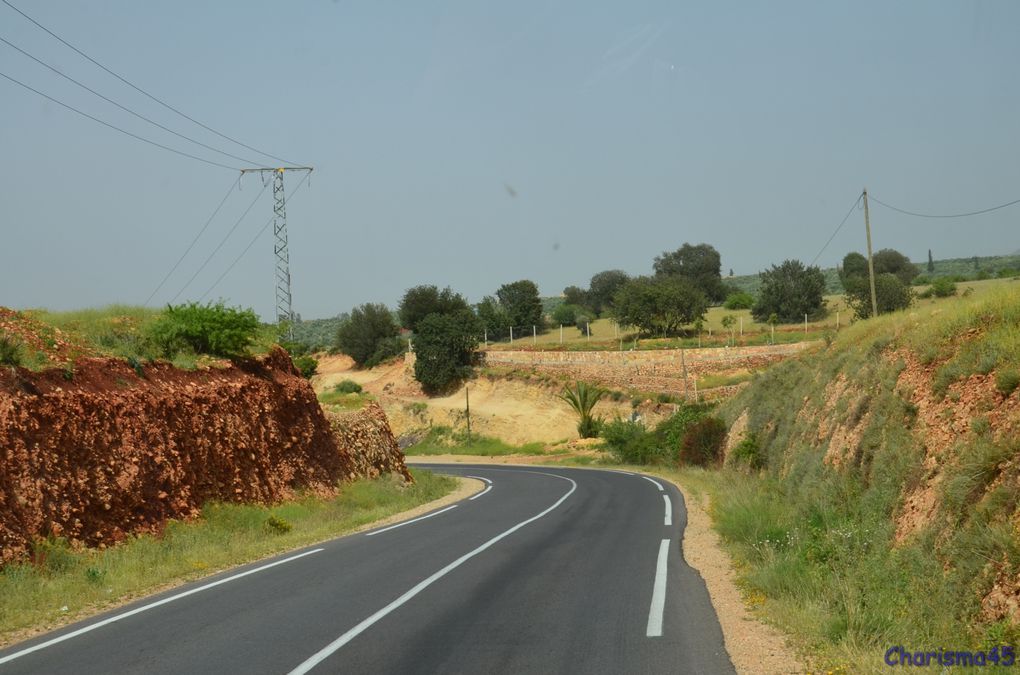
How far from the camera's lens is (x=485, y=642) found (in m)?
8.32

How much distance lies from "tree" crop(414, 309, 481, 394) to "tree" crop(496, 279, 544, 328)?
77.3 feet

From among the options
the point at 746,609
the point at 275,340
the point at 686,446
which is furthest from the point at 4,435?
the point at 686,446

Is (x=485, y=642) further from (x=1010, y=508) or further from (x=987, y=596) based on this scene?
(x=1010, y=508)

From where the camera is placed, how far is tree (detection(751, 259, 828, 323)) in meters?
90.0

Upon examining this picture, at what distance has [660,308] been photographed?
280 feet

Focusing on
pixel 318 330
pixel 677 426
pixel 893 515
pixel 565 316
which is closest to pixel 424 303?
pixel 565 316

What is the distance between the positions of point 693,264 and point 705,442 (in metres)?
107

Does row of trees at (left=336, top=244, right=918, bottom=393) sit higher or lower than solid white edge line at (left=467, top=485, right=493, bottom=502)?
higher

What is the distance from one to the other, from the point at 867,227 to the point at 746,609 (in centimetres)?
3196

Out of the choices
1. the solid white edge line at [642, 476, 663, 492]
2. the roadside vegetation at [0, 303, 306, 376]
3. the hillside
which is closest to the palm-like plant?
the solid white edge line at [642, 476, 663, 492]

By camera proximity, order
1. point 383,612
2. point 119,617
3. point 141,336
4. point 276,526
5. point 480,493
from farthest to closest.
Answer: point 480,493, point 141,336, point 276,526, point 119,617, point 383,612

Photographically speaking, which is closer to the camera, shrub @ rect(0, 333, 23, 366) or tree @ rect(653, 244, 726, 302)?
shrub @ rect(0, 333, 23, 366)

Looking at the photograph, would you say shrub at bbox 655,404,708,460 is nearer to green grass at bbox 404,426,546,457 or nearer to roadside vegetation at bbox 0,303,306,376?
green grass at bbox 404,426,546,457

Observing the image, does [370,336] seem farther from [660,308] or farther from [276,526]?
[276,526]
